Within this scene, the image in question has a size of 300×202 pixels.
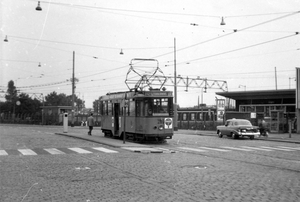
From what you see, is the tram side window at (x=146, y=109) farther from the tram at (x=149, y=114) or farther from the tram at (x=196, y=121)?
the tram at (x=196, y=121)

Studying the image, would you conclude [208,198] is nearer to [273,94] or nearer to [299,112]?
[299,112]

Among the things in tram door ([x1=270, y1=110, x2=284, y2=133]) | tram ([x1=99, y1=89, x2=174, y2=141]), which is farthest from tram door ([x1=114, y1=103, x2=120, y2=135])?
tram door ([x1=270, y1=110, x2=284, y2=133])

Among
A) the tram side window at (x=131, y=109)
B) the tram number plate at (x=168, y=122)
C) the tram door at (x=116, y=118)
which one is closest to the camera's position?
the tram number plate at (x=168, y=122)

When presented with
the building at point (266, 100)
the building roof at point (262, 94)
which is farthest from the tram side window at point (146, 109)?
the building roof at point (262, 94)

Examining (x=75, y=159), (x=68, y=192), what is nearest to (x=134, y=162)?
(x=75, y=159)

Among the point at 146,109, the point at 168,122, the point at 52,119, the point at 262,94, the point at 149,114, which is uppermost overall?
the point at 262,94

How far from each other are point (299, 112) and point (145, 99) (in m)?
20.6

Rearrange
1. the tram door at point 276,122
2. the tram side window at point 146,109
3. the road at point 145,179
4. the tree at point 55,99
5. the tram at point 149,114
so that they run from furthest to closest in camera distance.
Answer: the tree at point 55,99
the tram door at point 276,122
the tram side window at point 146,109
the tram at point 149,114
the road at point 145,179

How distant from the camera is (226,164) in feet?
45.2

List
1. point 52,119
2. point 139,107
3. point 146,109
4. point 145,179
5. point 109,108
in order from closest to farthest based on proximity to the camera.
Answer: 1. point 145,179
2. point 146,109
3. point 139,107
4. point 109,108
5. point 52,119

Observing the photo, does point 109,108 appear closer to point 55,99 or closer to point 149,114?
point 149,114

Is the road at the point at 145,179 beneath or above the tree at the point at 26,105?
beneath

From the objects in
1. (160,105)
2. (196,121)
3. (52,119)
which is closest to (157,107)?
(160,105)

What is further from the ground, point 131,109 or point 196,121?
point 131,109
